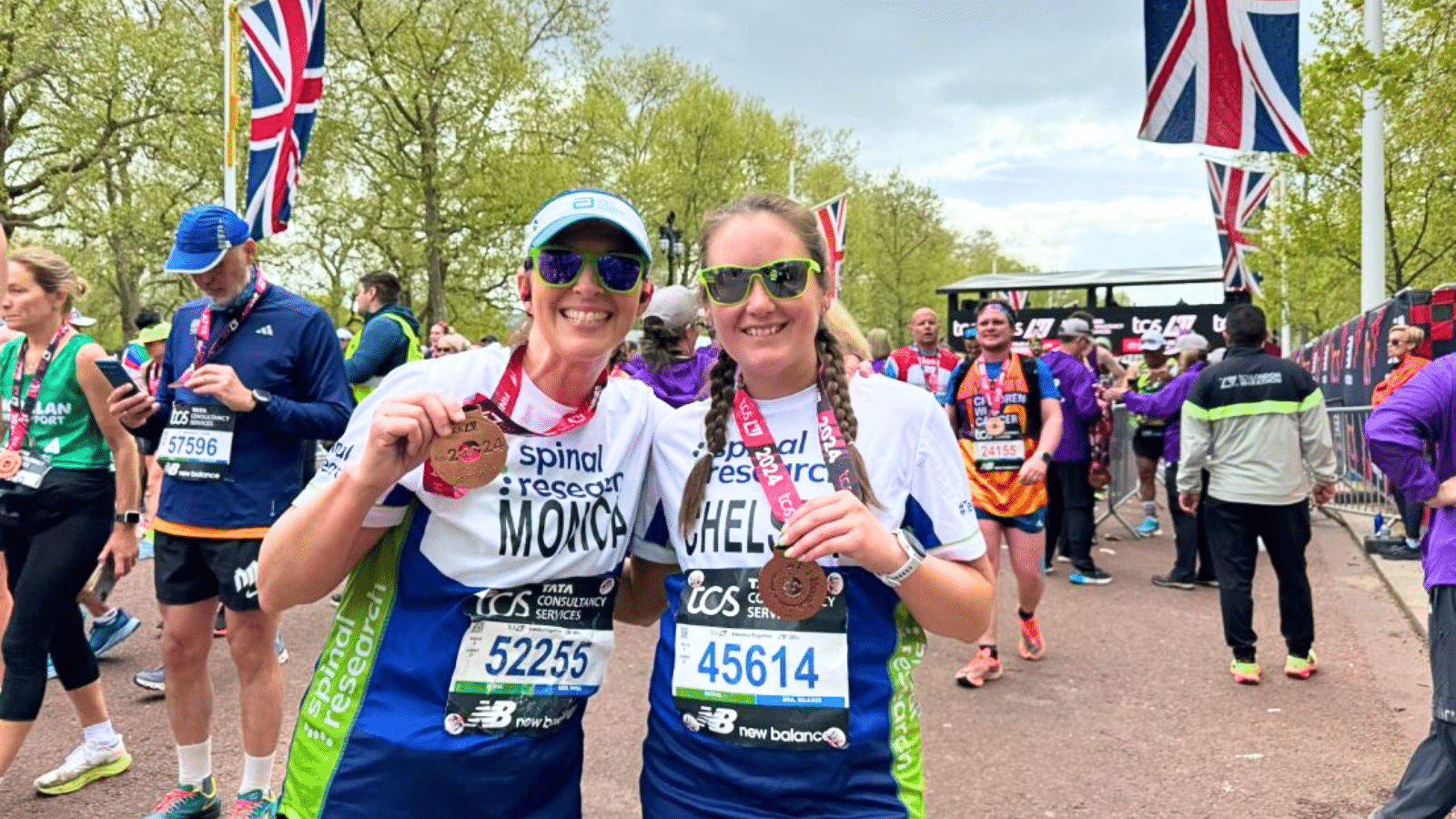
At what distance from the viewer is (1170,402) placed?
8305 mm

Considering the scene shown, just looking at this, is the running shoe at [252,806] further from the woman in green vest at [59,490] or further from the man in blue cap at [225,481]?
the woman in green vest at [59,490]

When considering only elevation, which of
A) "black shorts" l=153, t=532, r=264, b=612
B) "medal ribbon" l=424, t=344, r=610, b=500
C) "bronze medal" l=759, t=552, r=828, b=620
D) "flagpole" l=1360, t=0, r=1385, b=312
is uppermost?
"flagpole" l=1360, t=0, r=1385, b=312

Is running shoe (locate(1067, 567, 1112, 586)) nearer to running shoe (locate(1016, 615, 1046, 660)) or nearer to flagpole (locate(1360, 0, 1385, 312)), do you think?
running shoe (locate(1016, 615, 1046, 660))

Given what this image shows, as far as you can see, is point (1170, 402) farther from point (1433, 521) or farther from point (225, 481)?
point (225, 481)

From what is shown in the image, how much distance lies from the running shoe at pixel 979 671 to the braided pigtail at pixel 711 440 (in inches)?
160

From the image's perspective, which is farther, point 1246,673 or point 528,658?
point 1246,673

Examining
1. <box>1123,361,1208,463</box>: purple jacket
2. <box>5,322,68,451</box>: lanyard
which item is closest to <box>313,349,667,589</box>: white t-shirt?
<box>5,322,68,451</box>: lanyard

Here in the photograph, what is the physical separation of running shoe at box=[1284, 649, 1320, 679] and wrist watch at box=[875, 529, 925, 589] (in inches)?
200

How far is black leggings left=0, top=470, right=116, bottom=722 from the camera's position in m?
3.78

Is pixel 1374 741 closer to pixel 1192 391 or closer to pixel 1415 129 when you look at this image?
pixel 1192 391

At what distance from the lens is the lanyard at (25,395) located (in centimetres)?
411

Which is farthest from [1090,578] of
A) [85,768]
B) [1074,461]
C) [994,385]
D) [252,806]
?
[85,768]

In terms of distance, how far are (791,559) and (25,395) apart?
12.7ft

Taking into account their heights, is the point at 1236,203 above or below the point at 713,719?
above
